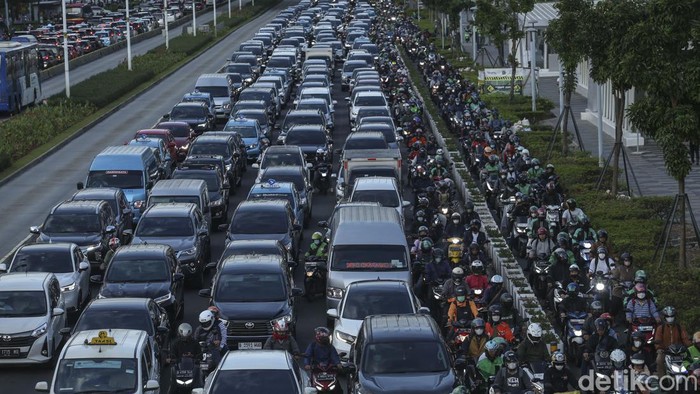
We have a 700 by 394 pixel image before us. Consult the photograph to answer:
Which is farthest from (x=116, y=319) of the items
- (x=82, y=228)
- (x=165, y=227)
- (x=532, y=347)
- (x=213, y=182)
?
(x=213, y=182)

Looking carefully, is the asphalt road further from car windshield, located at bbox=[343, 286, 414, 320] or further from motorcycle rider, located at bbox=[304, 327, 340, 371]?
motorcycle rider, located at bbox=[304, 327, 340, 371]

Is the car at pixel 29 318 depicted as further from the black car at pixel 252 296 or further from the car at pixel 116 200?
the car at pixel 116 200

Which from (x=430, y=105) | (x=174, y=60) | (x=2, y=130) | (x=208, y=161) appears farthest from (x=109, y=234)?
(x=174, y=60)

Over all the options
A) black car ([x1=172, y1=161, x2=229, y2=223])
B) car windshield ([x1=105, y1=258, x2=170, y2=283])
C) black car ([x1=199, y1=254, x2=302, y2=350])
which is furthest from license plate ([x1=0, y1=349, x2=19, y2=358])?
black car ([x1=172, y1=161, x2=229, y2=223])

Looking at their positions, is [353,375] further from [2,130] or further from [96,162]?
[2,130]

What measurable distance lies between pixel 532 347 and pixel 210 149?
2373 cm

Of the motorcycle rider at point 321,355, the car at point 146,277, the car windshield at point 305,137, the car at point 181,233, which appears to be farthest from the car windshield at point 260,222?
the car windshield at point 305,137

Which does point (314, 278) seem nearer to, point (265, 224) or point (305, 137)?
point (265, 224)

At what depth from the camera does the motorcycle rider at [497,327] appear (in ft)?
71.1

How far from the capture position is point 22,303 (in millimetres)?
24516

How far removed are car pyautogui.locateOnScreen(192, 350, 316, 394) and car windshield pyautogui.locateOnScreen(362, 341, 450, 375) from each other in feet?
4.03

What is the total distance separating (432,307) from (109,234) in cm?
872

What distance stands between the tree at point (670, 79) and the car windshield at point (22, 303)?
12.0 m

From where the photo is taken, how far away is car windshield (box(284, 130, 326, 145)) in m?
45.2
